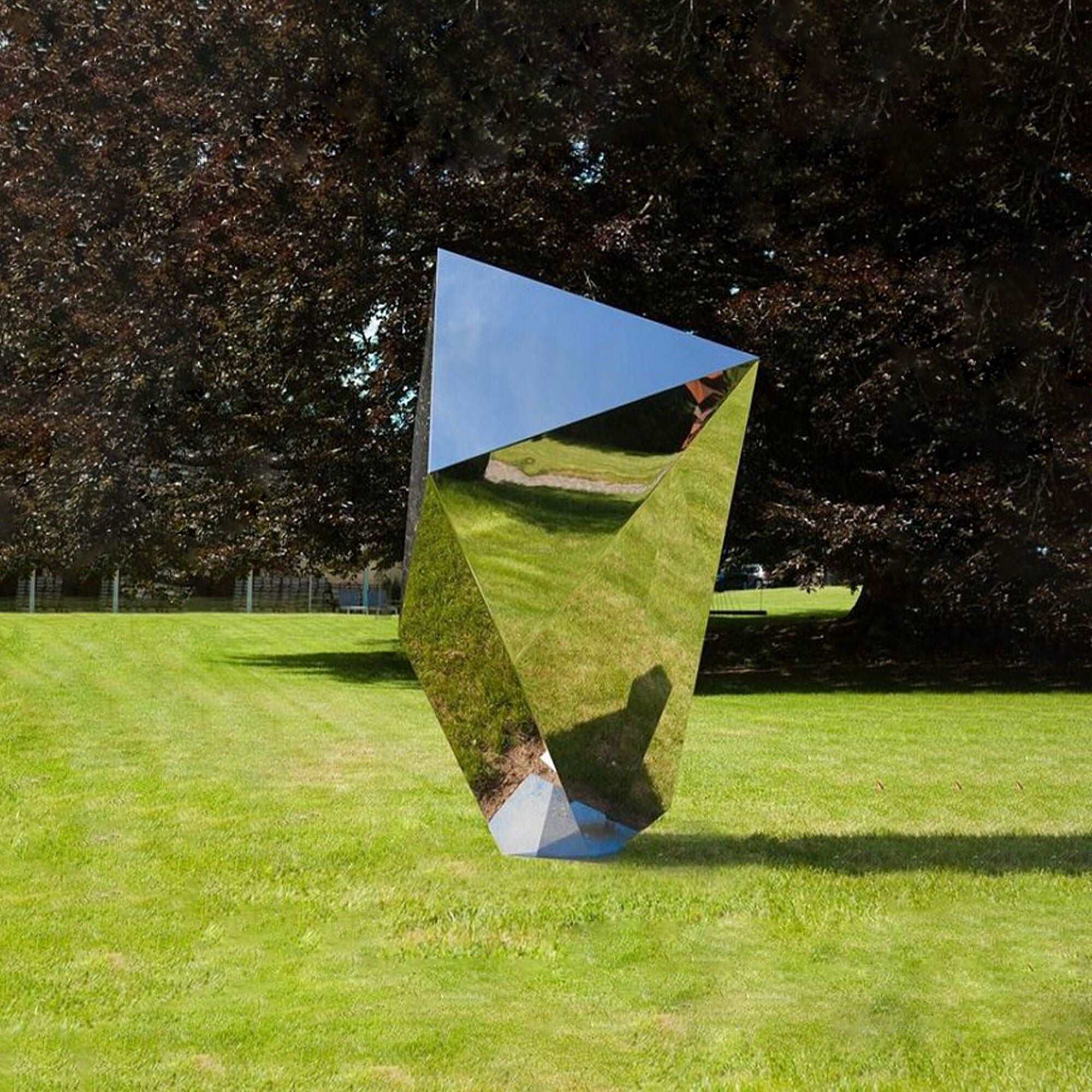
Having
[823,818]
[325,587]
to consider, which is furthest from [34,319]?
[325,587]

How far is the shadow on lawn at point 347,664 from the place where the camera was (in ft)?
63.2

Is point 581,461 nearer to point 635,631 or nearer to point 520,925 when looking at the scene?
point 635,631

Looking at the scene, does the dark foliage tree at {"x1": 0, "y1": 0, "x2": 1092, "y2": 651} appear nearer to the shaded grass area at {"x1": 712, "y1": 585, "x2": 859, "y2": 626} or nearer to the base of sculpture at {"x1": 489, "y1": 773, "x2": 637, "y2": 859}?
the base of sculpture at {"x1": 489, "y1": 773, "x2": 637, "y2": 859}

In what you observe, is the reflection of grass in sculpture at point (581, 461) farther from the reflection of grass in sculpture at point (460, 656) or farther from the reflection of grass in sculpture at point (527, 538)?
the reflection of grass in sculpture at point (460, 656)

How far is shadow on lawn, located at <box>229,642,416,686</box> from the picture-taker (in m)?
19.3

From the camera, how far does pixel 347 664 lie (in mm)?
21141

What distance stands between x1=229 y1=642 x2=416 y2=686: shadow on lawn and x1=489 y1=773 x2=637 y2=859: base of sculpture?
10832 mm

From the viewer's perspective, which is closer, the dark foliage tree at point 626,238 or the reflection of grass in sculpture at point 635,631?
the reflection of grass in sculpture at point 635,631

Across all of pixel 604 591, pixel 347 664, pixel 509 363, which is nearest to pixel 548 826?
pixel 604 591

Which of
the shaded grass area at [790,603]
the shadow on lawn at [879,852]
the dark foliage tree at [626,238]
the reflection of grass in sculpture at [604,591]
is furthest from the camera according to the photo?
the shaded grass area at [790,603]

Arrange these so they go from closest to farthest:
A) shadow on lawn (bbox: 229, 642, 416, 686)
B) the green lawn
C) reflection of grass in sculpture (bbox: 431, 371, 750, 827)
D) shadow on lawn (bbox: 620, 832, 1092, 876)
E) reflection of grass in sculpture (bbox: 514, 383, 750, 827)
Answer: the green lawn
reflection of grass in sculpture (bbox: 431, 371, 750, 827)
reflection of grass in sculpture (bbox: 514, 383, 750, 827)
shadow on lawn (bbox: 620, 832, 1092, 876)
shadow on lawn (bbox: 229, 642, 416, 686)

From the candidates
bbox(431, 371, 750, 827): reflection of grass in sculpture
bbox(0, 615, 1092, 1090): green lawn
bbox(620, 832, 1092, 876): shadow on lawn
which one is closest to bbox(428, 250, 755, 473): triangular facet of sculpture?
bbox(431, 371, 750, 827): reflection of grass in sculpture

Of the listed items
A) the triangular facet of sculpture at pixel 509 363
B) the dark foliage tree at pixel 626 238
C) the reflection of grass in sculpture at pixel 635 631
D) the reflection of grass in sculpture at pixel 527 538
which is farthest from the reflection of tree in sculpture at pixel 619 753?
the dark foliage tree at pixel 626 238

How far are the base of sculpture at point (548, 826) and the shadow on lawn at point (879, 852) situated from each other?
8.1 inches
